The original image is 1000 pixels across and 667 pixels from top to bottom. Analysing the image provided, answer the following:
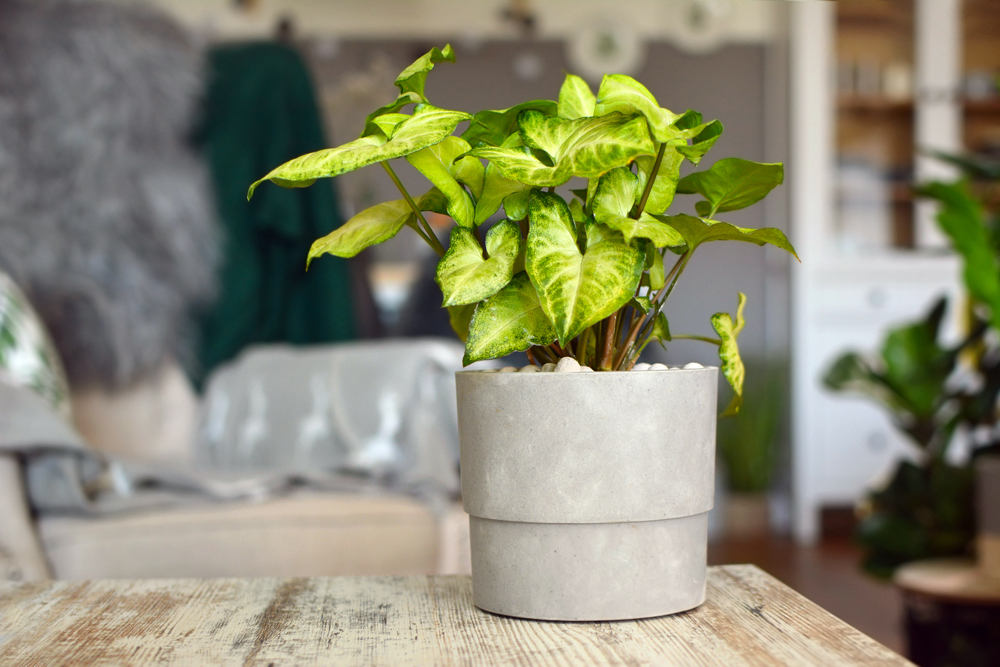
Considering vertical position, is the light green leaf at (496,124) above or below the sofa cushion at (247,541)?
above

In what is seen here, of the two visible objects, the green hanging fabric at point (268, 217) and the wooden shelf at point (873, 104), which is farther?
the wooden shelf at point (873, 104)

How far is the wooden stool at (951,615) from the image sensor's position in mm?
1309

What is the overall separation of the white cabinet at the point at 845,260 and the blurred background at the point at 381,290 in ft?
0.03

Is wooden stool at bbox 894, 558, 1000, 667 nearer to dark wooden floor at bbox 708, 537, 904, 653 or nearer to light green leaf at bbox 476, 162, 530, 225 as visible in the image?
dark wooden floor at bbox 708, 537, 904, 653

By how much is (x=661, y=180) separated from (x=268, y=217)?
1935 mm

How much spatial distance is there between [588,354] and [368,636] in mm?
212

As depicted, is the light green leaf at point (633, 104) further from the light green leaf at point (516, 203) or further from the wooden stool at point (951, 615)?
the wooden stool at point (951, 615)

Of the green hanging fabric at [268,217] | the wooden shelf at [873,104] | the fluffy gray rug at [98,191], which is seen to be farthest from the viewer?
the wooden shelf at [873,104]

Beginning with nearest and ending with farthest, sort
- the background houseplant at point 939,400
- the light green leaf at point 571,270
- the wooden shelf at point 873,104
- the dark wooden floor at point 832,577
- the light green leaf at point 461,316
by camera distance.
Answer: the light green leaf at point 571,270
the light green leaf at point 461,316
the background houseplant at point 939,400
the dark wooden floor at point 832,577
the wooden shelf at point 873,104

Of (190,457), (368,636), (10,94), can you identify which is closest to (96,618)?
(368,636)

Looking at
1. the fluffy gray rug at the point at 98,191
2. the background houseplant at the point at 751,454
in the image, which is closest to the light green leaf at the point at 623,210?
the fluffy gray rug at the point at 98,191

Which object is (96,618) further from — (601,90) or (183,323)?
(183,323)

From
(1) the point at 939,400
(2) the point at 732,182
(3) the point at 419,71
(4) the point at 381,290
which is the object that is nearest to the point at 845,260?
(1) the point at 939,400

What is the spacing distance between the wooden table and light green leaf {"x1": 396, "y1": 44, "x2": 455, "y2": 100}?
0.31m
